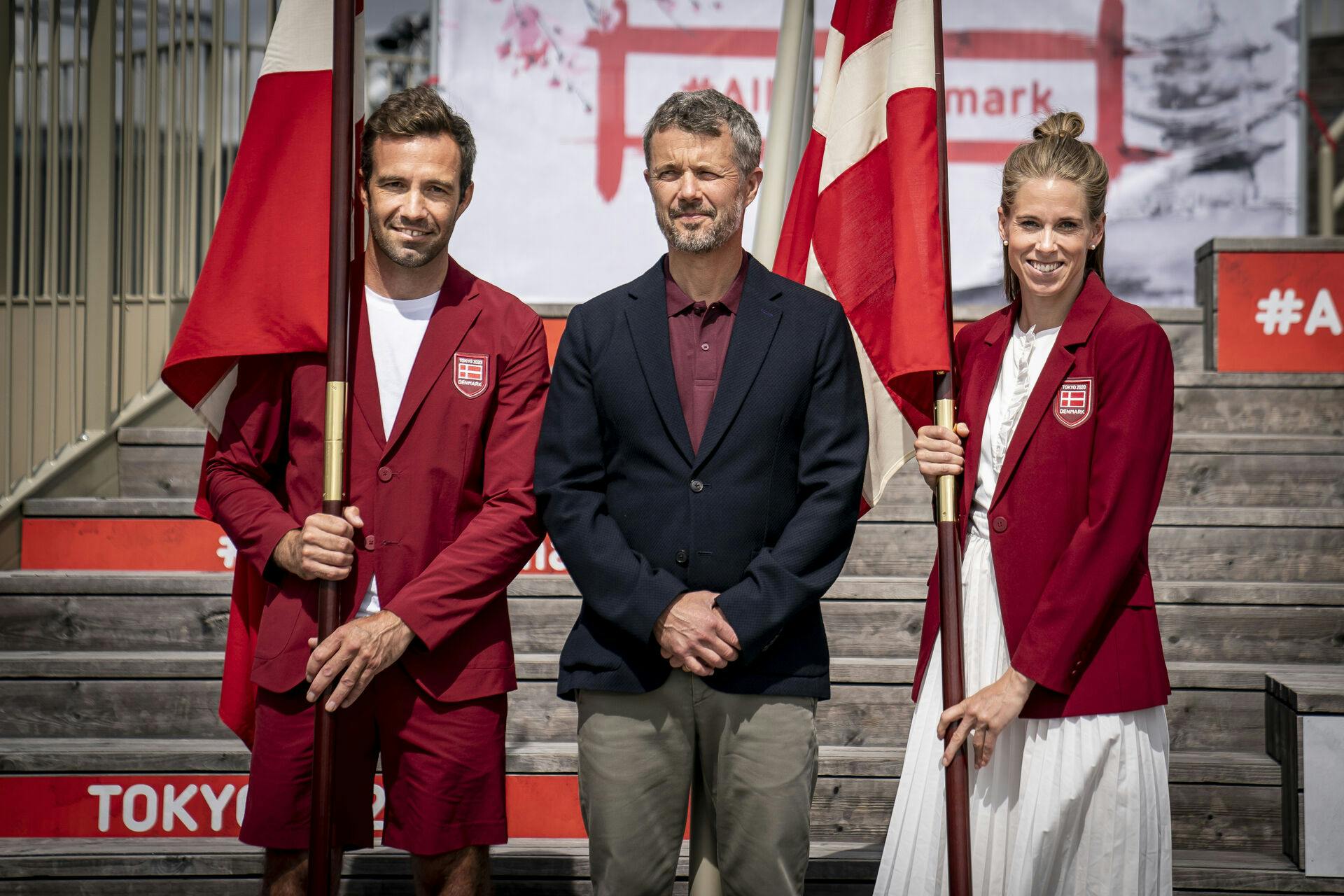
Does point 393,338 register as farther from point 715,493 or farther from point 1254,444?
point 1254,444

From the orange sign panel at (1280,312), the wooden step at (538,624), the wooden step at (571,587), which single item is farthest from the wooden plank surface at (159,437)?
the orange sign panel at (1280,312)

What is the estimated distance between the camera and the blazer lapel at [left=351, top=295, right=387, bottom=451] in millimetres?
2412

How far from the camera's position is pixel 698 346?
7.72ft

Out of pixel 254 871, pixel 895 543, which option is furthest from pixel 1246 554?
pixel 254 871

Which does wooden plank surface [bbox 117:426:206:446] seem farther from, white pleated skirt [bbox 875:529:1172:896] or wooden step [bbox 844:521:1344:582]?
white pleated skirt [bbox 875:529:1172:896]

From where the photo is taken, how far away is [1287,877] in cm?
308

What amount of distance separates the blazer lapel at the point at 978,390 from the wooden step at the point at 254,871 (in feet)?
4.10

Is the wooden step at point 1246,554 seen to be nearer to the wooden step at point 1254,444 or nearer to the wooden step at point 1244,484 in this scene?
the wooden step at point 1244,484

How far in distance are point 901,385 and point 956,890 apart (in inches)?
38.4

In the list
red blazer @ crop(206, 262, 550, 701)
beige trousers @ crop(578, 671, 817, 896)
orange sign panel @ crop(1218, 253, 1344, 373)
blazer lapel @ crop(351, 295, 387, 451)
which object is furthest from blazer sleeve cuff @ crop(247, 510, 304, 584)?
orange sign panel @ crop(1218, 253, 1344, 373)

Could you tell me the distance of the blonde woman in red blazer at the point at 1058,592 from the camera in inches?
85.7

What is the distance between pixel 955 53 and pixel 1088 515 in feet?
14.6

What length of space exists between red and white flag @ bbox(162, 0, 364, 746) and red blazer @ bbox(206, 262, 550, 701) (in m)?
0.11

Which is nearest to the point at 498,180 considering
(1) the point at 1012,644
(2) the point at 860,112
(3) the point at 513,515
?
(2) the point at 860,112
